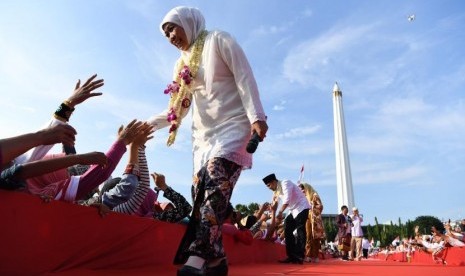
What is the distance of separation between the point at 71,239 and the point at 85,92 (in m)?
1.16

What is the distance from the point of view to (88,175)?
114 inches

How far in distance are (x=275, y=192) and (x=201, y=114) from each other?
4.54 m

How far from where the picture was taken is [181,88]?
2867 millimetres

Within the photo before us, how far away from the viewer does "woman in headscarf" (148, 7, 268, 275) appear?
239 cm

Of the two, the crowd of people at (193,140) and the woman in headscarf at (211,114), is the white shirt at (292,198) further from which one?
the woman in headscarf at (211,114)

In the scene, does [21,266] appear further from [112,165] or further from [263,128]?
[263,128]

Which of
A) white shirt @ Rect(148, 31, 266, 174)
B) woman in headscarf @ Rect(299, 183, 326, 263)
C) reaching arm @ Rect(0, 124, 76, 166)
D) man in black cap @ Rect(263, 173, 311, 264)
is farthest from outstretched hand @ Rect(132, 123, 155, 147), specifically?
woman in headscarf @ Rect(299, 183, 326, 263)

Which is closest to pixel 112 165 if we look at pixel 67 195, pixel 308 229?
pixel 67 195

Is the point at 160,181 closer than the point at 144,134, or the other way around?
the point at 144,134

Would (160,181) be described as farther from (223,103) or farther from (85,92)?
(223,103)

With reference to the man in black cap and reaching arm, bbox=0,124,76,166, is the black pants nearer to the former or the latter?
the man in black cap

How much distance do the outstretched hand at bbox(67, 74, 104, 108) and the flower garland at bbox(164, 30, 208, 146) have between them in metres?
0.58

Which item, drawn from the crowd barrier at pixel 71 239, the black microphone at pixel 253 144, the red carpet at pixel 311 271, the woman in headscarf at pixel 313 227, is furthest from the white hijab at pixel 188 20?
the woman in headscarf at pixel 313 227

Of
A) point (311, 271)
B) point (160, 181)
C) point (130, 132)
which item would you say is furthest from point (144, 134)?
point (311, 271)
